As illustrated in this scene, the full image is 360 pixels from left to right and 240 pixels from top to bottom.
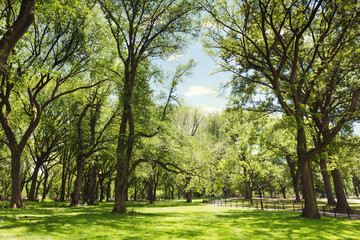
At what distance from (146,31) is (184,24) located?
3295mm

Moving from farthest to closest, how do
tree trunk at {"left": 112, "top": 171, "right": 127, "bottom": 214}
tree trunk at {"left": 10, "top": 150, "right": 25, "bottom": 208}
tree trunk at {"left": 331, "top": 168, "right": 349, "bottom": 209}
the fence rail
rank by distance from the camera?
tree trunk at {"left": 331, "top": 168, "right": 349, "bottom": 209} → the fence rail → tree trunk at {"left": 10, "top": 150, "right": 25, "bottom": 208} → tree trunk at {"left": 112, "top": 171, "right": 127, "bottom": 214}

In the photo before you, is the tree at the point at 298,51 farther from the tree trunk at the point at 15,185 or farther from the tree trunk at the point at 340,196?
the tree trunk at the point at 15,185

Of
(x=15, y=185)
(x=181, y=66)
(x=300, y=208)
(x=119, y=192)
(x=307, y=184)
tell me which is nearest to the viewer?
(x=307, y=184)

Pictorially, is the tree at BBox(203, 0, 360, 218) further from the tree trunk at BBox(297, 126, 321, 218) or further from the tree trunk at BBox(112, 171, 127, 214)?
the tree trunk at BBox(112, 171, 127, 214)

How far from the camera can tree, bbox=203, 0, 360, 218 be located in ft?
45.4

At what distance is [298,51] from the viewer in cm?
1778

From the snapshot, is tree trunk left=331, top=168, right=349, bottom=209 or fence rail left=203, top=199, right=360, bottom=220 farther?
tree trunk left=331, top=168, right=349, bottom=209

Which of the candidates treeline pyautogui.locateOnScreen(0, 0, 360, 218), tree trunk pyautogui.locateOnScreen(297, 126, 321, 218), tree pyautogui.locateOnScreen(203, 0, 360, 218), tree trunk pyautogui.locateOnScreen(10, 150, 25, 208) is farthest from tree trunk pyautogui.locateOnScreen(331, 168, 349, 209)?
tree trunk pyautogui.locateOnScreen(10, 150, 25, 208)

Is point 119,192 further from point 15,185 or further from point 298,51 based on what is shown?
point 298,51

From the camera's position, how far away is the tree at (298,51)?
545 inches

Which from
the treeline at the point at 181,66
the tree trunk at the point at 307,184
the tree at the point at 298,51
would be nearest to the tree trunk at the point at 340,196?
the treeline at the point at 181,66

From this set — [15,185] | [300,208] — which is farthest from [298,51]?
[15,185]

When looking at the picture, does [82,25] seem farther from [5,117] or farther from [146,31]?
[5,117]

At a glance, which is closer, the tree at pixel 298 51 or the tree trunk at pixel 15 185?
the tree at pixel 298 51
